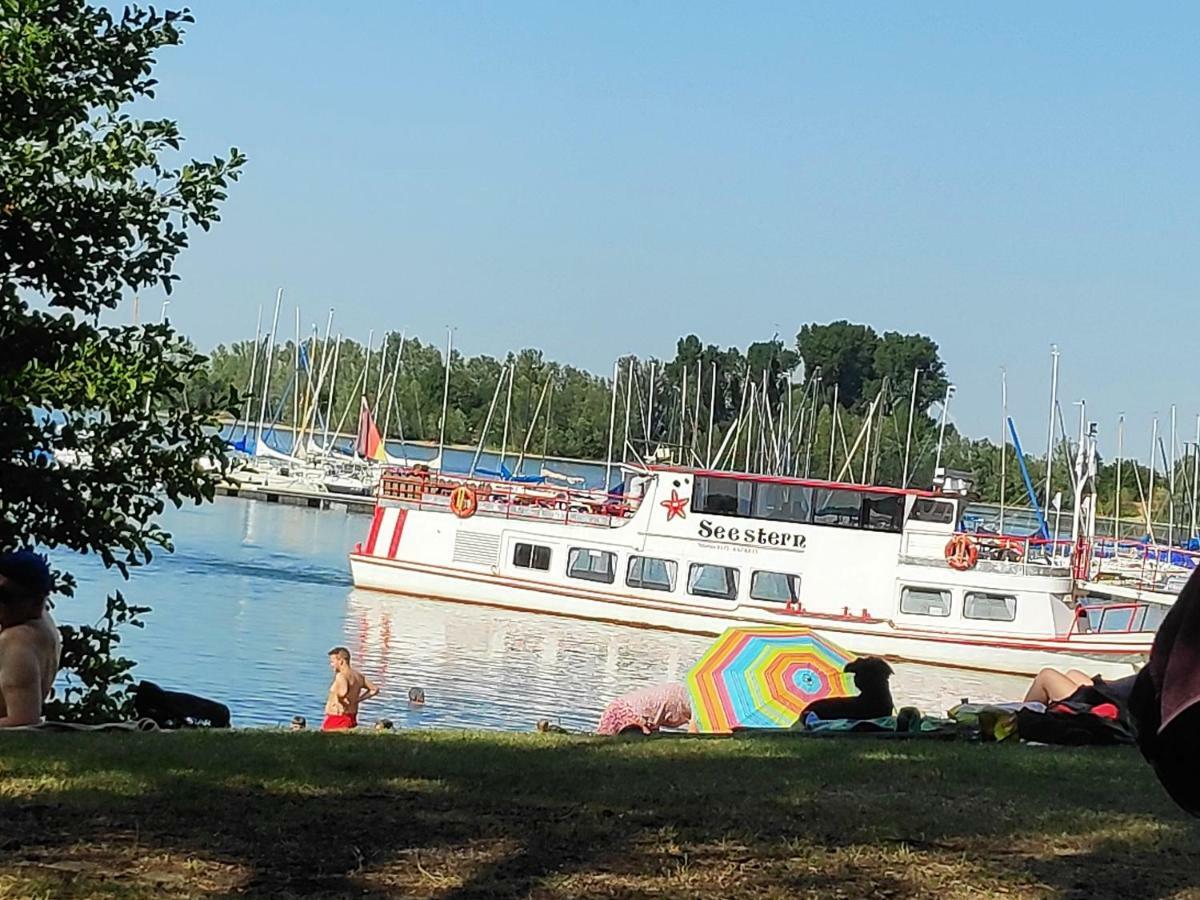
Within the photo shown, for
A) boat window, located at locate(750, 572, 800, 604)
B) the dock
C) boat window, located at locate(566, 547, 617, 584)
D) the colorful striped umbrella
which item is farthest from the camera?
the dock

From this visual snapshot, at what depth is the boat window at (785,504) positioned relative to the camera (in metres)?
35.4

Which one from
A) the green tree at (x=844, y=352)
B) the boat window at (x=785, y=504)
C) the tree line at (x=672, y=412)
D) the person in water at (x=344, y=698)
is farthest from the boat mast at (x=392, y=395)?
the person in water at (x=344, y=698)

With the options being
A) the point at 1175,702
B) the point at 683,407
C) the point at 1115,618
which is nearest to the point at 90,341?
the point at 1175,702

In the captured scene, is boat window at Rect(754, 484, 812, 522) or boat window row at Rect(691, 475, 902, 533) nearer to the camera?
boat window row at Rect(691, 475, 902, 533)

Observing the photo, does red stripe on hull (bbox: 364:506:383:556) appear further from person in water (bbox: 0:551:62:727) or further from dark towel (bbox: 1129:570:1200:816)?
dark towel (bbox: 1129:570:1200:816)

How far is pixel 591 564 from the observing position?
125 feet

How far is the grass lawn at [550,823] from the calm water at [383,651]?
44.7ft

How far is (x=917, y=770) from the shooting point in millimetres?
7828

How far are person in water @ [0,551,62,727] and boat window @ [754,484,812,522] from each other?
2821cm

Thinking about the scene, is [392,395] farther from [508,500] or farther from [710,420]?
[508,500]

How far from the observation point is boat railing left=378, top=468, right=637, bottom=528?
38.9 m

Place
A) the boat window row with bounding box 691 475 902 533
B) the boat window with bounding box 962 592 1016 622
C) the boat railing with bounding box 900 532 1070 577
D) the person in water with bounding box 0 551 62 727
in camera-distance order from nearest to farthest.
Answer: the person in water with bounding box 0 551 62 727 < the boat railing with bounding box 900 532 1070 577 < the boat window with bounding box 962 592 1016 622 < the boat window row with bounding box 691 475 902 533

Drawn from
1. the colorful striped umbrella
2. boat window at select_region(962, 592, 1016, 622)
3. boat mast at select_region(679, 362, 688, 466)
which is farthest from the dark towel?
boat mast at select_region(679, 362, 688, 466)

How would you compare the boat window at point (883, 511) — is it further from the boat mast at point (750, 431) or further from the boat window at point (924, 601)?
the boat mast at point (750, 431)
